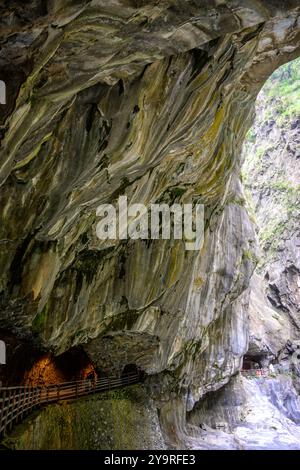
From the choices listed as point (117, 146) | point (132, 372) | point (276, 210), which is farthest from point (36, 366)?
point (276, 210)

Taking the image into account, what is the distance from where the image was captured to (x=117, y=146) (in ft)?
32.2

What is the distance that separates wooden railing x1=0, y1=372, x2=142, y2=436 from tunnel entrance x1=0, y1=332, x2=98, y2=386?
556 mm

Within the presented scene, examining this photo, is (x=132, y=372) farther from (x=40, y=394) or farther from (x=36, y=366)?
(x=40, y=394)

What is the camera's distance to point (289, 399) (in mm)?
38156

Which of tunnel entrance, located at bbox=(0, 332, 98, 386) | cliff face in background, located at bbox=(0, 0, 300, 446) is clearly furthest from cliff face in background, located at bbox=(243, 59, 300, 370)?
tunnel entrance, located at bbox=(0, 332, 98, 386)

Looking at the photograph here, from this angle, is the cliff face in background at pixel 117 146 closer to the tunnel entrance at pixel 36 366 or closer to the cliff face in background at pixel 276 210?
the tunnel entrance at pixel 36 366

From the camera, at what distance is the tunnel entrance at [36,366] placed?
615 inches

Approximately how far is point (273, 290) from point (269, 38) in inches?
1581

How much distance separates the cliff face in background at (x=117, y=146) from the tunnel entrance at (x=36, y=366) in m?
1.86

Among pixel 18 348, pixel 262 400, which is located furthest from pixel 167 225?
pixel 262 400

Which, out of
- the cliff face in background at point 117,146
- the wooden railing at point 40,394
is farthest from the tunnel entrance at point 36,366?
the cliff face in background at point 117,146

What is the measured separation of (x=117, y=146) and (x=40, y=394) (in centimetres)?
905

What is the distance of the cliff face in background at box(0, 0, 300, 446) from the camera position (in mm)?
6605
